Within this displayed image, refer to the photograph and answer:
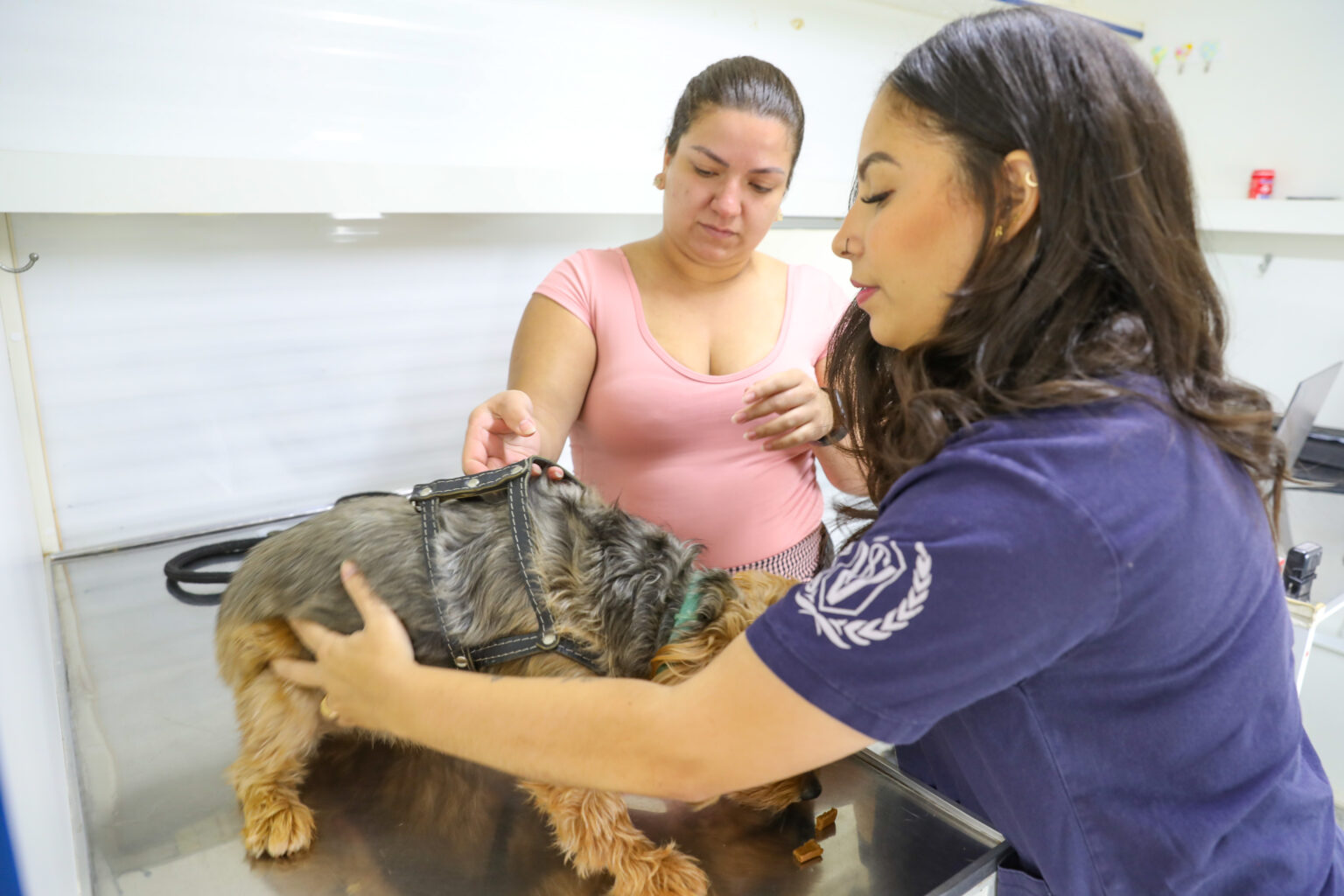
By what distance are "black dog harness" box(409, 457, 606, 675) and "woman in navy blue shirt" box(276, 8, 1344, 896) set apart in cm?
15

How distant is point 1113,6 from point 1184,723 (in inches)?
155

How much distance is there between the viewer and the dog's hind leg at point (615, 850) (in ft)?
3.12

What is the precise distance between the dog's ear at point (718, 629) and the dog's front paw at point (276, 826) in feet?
1.56

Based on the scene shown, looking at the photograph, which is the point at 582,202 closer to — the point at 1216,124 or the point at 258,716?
the point at 258,716

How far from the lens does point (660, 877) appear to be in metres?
0.96

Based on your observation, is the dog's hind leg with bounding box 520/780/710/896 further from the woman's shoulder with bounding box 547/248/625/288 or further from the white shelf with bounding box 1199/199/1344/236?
the white shelf with bounding box 1199/199/1344/236

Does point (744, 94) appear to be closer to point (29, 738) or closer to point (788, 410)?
point (788, 410)

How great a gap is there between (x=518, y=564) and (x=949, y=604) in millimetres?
613

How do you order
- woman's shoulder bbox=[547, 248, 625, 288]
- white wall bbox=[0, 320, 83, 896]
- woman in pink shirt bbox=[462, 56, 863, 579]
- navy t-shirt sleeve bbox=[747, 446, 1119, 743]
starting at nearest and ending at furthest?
1. white wall bbox=[0, 320, 83, 896]
2. navy t-shirt sleeve bbox=[747, 446, 1119, 743]
3. woman in pink shirt bbox=[462, 56, 863, 579]
4. woman's shoulder bbox=[547, 248, 625, 288]

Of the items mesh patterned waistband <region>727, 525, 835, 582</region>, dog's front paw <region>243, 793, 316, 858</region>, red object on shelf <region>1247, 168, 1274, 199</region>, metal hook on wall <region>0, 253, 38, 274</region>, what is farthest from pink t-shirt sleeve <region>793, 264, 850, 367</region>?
Answer: red object on shelf <region>1247, 168, 1274, 199</region>

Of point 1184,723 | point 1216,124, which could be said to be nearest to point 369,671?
point 1184,723

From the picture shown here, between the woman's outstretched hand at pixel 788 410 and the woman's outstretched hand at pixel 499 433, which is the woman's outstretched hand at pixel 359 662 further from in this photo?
the woman's outstretched hand at pixel 788 410

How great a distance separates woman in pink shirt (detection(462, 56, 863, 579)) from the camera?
1642 millimetres

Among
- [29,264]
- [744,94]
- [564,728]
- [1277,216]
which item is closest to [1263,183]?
[1277,216]
